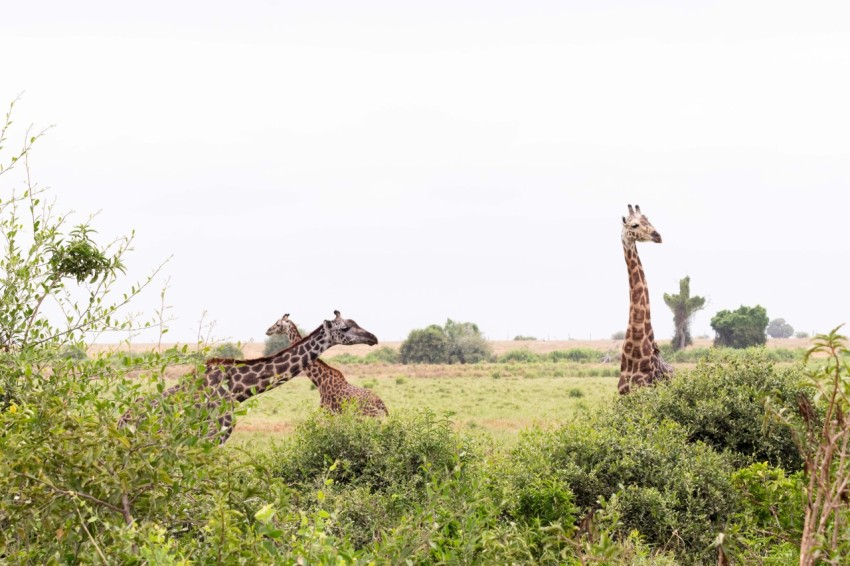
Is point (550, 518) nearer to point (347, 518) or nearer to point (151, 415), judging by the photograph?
point (347, 518)

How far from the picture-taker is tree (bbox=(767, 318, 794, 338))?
140000 millimetres

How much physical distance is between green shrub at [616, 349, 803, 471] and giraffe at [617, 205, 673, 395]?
1.83 meters

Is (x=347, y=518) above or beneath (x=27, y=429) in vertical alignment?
beneath

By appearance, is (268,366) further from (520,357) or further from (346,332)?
(520,357)

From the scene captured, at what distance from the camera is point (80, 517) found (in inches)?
156

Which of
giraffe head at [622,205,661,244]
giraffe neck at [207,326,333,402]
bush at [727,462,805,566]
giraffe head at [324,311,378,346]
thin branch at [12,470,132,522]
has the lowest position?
bush at [727,462,805,566]

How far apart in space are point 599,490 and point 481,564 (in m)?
4.44

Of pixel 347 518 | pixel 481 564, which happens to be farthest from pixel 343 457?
pixel 481 564

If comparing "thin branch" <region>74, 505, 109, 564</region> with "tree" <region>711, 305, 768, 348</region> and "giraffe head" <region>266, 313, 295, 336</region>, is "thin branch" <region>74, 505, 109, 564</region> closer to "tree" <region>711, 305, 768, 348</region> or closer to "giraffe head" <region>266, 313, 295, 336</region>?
"giraffe head" <region>266, 313, 295, 336</region>

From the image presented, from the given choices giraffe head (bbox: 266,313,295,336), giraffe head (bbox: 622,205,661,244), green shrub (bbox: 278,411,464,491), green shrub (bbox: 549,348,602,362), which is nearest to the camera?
green shrub (bbox: 278,411,464,491)

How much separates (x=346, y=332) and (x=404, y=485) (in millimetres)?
5564

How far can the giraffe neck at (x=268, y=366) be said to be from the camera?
1242 cm

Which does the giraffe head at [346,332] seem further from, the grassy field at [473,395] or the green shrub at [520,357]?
the green shrub at [520,357]

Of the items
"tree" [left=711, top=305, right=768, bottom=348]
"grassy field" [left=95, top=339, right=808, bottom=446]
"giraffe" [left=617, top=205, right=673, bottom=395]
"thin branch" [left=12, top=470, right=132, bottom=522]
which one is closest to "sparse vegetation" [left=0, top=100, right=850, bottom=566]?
"thin branch" [left=12, top=470, right=132, bottom=522]
